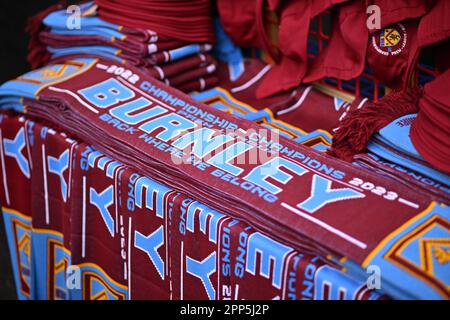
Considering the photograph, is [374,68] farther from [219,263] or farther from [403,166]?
[219,263]

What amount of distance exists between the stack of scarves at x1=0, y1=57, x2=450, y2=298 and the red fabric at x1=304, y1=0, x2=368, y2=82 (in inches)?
10.7

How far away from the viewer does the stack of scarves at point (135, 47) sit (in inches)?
68.6

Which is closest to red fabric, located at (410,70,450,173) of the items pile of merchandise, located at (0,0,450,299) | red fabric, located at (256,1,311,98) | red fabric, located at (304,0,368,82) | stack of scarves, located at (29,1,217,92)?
pile of merchandise, located at (0,0,450,299)

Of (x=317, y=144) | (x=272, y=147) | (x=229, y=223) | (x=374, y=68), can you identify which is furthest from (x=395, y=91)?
(x=229, y=223)

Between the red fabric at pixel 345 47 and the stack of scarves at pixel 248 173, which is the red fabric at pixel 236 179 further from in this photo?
the red fabric at pixel 345 47

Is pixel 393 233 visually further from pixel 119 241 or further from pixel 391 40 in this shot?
pixel 119 241

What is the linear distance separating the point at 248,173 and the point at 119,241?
376 millimetres

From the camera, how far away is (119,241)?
1519mm

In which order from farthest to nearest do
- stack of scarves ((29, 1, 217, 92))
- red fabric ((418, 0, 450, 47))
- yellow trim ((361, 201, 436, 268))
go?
1. stack of scarves ((29, 1, 217, 92))
2. red fabric ((418, 0, 450, 47))
3. yellow trim ((361, 201, 436, 268))

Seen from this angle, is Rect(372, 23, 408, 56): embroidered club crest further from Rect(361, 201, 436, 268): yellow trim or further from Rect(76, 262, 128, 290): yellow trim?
Rect(76, 262, 128, 290): yellow trim

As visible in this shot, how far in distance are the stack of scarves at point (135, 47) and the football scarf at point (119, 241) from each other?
10.5 inches

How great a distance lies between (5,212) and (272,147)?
0.83 meters

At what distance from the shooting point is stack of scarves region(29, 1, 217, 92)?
1.74 meters

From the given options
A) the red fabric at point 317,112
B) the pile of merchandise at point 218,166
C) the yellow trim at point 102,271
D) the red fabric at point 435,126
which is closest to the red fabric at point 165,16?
the pile of merchandise at point 218,166
